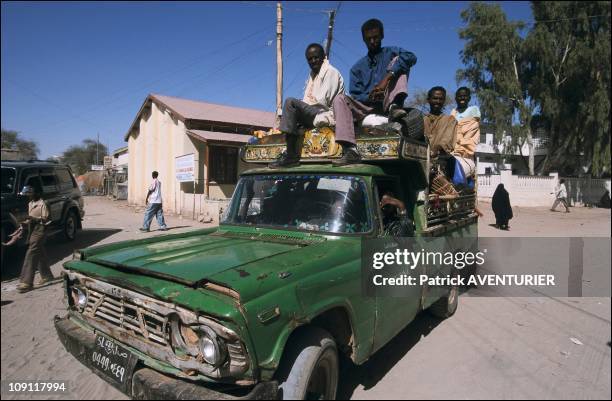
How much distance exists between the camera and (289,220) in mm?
3588

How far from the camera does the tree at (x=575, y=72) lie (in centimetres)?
2328

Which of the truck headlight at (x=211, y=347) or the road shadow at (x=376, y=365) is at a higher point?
the truck headlight at (x=211, y=347)

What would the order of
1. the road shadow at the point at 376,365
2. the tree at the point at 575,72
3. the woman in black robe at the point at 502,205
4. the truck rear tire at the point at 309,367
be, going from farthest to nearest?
the tree at the point at 575,72
the woman in black robe at the point at 502,205
the road shadow at the point at 376,365
the truck rear tire at the point at 309,367

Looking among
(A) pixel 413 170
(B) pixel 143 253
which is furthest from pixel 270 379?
(A) pixel 413 170

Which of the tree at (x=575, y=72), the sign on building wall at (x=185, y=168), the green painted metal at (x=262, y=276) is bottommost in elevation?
the green painted metal at (x=262, y=276)

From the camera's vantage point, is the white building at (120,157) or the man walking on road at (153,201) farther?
the white building at (120,157)

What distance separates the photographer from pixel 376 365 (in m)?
3.82

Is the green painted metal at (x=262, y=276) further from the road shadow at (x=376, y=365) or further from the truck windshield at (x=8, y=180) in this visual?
the truck windshield at (x=8, y=180)

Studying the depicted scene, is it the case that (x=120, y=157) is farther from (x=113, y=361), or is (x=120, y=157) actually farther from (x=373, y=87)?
(x=113, y=361)

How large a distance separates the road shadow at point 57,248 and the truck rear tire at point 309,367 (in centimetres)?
671

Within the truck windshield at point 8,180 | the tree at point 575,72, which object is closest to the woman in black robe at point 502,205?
the truck windshield at point 8,180

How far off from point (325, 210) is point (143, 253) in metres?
1.54

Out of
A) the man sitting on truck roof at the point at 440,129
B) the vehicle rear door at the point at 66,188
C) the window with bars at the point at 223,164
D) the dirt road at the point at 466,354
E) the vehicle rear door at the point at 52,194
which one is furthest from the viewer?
the window with bars at the point at 223,164

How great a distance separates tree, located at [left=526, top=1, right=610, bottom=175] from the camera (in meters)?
23.3
